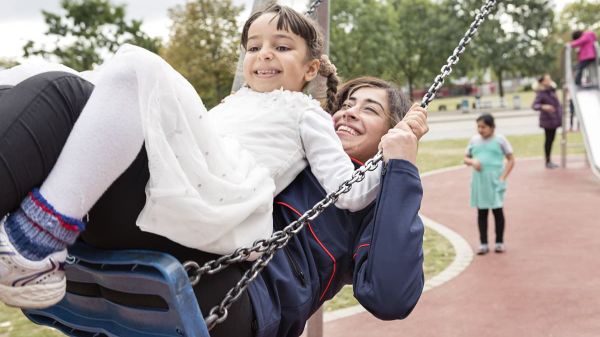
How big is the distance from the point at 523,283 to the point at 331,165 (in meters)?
3.50

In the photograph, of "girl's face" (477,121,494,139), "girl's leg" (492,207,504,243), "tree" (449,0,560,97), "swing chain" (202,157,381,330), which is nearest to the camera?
"swing chain" (202,157,381,330)

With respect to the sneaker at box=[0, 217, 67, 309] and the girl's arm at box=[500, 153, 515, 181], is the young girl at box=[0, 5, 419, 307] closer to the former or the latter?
the sneaker at box=[0, 217, 67, 309]

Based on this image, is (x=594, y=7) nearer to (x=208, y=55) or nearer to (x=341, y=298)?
(x=208, y=55)

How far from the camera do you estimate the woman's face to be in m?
2.08

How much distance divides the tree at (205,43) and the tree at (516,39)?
21585mm

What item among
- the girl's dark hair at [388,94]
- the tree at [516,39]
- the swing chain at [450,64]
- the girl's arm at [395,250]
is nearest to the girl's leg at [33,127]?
the girl's arm at [395,250]

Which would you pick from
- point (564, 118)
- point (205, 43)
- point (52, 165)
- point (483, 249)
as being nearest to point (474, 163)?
point (483, 249)

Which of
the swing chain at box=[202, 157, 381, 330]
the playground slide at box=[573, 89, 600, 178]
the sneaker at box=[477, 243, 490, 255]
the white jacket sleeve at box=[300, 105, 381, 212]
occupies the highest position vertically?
the white jacket sleeve at box=[300, 105, 381, 212]

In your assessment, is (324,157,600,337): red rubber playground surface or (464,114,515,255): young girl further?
(464,114,515,255): young girl

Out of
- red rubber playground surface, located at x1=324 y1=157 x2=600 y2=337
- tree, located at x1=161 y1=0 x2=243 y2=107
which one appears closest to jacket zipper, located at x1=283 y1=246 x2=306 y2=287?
red rubber playground surface, located at x1=324 y1=157 x2=600 y2=337

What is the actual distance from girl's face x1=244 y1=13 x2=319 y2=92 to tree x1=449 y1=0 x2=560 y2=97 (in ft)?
122

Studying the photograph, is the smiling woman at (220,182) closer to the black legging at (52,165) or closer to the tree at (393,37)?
the black legging at (52,165)

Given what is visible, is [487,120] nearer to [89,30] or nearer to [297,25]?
[297,25]

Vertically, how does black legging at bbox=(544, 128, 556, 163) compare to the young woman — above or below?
below
